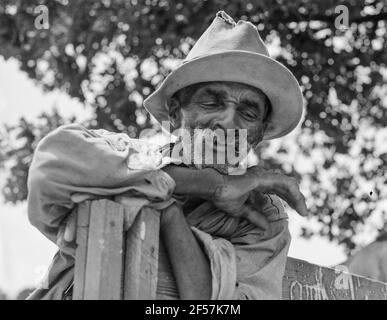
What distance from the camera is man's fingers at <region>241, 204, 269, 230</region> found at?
4.64 meters

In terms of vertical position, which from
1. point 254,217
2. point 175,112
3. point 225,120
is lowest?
point 254,217

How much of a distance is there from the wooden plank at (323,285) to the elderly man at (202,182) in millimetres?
565

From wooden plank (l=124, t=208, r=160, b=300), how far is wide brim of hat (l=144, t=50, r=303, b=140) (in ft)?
3.01

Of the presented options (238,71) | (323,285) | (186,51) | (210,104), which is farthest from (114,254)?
(186,51)

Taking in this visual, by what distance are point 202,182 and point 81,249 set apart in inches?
31.2

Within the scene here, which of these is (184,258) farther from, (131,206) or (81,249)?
(81,249)

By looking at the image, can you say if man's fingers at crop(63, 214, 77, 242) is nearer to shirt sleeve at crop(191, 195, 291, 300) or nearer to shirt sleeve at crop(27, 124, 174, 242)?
shirt sleeve at crop(27, 124, 174, 242)

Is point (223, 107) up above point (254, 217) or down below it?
above

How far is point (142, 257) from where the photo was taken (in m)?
4.02

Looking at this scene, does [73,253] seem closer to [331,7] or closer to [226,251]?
[226,251]

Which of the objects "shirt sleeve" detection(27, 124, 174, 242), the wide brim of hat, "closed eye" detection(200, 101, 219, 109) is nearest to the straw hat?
the wide brim of hat

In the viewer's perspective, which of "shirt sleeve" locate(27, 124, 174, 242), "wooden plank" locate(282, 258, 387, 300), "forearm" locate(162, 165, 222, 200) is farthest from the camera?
"wooden plank" locate(282, 258, 387, 300)

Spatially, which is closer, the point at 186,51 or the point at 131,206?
the point at 131,206
